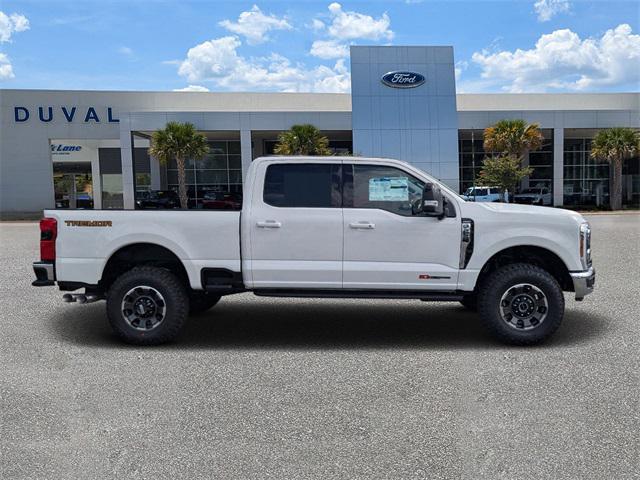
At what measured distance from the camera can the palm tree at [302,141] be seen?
3400 centimetres

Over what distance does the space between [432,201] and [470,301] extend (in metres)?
2.03

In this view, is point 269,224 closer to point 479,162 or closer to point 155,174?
point 479,162

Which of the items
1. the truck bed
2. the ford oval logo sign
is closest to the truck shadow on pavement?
the truck bed

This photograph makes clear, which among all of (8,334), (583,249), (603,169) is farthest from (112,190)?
(583,249)

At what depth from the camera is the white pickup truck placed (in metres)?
6.07

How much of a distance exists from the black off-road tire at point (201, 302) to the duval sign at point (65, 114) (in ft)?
119

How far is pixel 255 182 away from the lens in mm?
6352

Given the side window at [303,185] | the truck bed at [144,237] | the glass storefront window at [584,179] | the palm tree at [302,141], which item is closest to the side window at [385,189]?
the side window at [303,185]

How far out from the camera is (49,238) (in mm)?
6355

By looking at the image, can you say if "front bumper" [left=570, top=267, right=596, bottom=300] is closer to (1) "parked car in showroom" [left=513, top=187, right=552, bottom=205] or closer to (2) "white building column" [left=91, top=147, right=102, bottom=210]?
(1) "parked car in showroom" [left=513, top=187, right=552, bottom=205]

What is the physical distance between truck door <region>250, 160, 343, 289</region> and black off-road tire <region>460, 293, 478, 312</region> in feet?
5.33

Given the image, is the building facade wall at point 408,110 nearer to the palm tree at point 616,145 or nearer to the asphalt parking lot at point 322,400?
the palm tree at point 616,145

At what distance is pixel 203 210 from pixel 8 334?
290 centimetres

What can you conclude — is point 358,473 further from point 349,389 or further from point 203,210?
point 203,210
